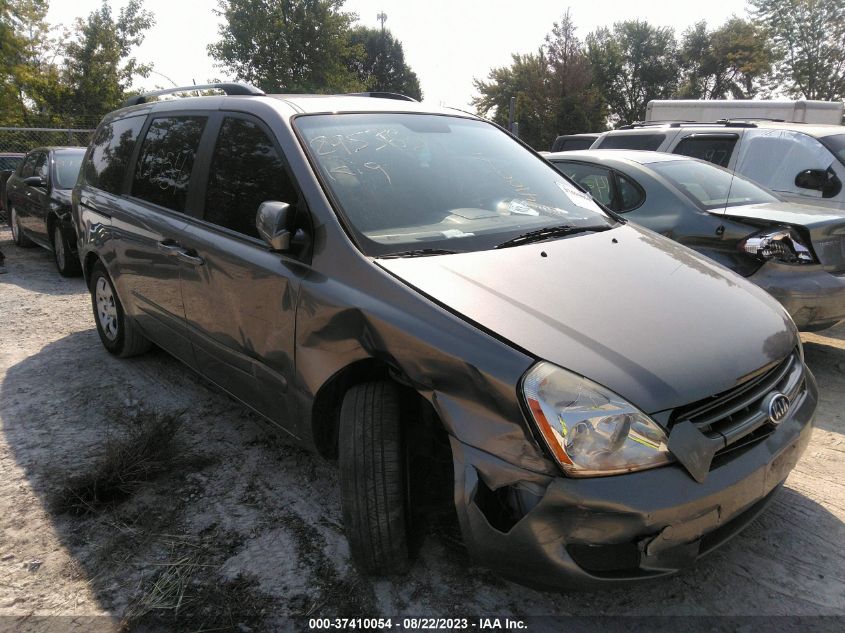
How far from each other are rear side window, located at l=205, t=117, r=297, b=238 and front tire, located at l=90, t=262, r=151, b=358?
156cm

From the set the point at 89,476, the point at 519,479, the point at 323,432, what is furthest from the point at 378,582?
the point at 89,476

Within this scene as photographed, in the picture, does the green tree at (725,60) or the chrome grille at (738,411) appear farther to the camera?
the green tree at (725,60)

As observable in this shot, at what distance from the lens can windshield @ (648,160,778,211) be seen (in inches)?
188

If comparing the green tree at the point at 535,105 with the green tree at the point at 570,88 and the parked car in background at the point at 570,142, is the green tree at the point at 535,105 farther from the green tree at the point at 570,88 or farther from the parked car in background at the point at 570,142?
the parked car in background at the point at 570,142

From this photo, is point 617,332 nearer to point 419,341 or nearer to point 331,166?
point 419,341

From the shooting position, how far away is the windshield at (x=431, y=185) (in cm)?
254

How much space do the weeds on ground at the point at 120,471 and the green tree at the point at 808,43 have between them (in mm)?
32630

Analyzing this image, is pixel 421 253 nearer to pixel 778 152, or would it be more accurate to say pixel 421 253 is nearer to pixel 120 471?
pixel 120 471

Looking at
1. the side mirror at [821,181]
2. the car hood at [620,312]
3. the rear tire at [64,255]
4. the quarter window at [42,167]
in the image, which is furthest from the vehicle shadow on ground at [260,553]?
the quarter window at [42,167]

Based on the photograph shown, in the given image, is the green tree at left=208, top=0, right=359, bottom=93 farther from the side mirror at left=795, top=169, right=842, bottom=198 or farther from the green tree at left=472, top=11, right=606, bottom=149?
the side mirror at left=795, top=169, right=842, bottom=198

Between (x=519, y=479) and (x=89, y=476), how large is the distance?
7.14 feet

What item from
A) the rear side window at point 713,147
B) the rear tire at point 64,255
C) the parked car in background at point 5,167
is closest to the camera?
the rear side window at point 713,147

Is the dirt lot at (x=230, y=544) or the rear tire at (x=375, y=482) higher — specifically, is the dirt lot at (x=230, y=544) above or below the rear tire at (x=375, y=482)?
below

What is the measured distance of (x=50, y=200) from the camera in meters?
7.69
